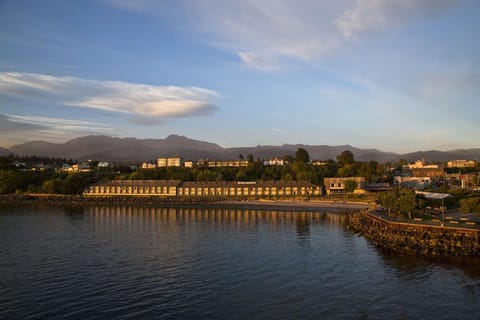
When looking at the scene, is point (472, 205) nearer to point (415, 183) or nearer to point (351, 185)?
point (351, 185)

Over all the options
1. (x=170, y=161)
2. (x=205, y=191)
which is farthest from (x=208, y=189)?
(x=170, y=161)

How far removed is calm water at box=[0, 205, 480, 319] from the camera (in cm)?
1627

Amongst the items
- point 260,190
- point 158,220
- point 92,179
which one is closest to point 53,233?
point 158,220

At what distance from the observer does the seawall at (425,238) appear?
26.8 m

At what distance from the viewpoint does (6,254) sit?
2703cm

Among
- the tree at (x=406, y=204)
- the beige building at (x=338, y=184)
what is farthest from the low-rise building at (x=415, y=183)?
the tree at (x=406, y=204)

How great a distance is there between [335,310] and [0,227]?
1548 inches

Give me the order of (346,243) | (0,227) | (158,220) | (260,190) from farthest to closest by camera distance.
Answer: (260,190)
(158,220)
(0,227)
(346,243)

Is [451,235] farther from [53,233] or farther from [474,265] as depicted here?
[53,233]

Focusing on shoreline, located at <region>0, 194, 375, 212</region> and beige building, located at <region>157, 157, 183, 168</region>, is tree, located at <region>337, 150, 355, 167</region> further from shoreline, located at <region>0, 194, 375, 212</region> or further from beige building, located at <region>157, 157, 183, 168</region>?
beige building, located at <region>157, 157, 183, 168</region>

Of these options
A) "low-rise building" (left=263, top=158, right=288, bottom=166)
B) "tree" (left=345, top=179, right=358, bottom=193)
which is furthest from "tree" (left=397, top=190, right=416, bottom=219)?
"low-rise building" (left=263, top=158, right=288, bottom=166)

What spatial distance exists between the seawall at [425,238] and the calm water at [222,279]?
1.94m

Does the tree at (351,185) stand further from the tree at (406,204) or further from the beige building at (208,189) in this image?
the tree at (406,204)

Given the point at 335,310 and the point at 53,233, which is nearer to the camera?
the point at 335,310
